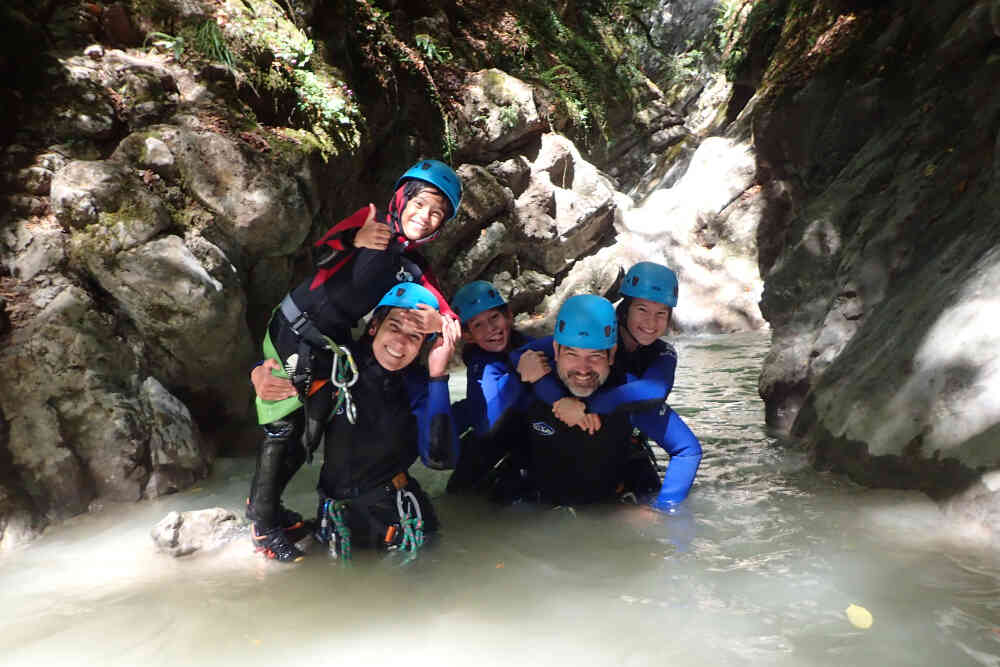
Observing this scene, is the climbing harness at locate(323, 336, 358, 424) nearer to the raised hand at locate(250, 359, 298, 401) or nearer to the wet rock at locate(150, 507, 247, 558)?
the raised hand at locate(250, 359, 298, 401)

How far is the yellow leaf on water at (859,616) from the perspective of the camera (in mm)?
2270

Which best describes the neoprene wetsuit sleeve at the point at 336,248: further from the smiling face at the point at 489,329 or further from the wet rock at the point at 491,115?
the wet rock at the point at 491,115

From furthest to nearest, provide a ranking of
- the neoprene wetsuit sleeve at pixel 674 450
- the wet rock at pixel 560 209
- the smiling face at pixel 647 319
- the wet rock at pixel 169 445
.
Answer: the wet rock at pixel 560 209 → the wet rock at pixel 169 445 → the smiling face at pixel 647 319 → the neoprene wetsuit sleeve at pixel 674 450

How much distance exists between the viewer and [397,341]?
10.2 feet

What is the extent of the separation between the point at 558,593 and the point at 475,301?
201 centimetres

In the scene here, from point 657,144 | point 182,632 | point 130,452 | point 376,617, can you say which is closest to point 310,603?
point 376,617

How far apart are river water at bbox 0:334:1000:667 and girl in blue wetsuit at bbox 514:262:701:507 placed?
376 mm

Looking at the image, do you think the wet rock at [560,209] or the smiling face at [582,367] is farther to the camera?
the wet rock at [560,209]

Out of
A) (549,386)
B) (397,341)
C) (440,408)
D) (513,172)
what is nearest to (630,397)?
(549,386)

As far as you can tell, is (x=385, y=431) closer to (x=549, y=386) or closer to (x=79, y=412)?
(x=549, y=386)

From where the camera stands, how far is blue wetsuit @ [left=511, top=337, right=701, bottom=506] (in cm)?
339

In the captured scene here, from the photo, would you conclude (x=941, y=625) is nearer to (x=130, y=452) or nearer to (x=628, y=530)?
(x=628, y=530)

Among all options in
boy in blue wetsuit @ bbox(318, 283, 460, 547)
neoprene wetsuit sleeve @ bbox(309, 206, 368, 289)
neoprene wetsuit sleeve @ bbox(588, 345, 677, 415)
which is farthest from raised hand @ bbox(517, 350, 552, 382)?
neoprene wetsuit sleeve @ bbox(309, 206, 368, 289)

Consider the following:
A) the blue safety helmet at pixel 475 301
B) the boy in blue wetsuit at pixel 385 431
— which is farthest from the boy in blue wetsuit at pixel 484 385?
the boy in blue wetsuit at pixel 385 431
